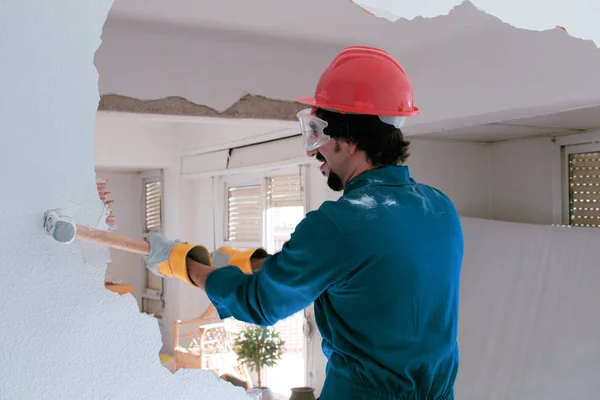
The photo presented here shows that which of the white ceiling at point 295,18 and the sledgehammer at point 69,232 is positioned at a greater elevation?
the white ceiling at point 295,18

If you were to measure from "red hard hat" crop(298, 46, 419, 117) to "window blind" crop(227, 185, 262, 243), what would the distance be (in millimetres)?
3596

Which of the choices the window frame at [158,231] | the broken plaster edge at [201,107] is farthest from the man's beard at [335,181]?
the window frame at [158,231]

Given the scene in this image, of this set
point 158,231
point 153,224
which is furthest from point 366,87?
point 153,224

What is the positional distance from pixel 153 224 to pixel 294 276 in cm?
537

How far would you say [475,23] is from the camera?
8.71 ft

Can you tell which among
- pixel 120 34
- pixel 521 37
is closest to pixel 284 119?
pixel 120 34

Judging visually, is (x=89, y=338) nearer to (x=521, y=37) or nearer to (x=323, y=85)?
(x=323, y=85)

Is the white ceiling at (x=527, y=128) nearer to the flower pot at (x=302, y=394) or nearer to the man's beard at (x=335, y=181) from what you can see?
the flower pot at (x=302, y=394)

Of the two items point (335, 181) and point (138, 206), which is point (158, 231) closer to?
point (138, 206)

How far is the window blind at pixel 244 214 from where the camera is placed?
16.2 feet

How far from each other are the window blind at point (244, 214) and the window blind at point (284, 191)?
0.23m

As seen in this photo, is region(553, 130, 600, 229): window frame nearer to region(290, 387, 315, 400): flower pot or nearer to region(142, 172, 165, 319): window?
region(290, 387, 315, 400): flower pot

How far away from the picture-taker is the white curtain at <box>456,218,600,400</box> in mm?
A: 2535

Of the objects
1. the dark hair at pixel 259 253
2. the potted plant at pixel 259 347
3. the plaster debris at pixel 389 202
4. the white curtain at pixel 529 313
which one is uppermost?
the plaster debris at pixel 389 202
